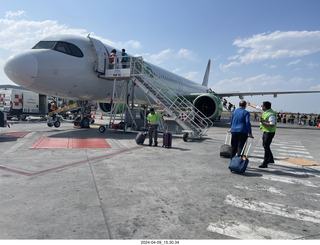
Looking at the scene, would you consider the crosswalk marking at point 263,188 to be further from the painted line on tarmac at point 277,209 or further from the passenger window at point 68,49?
the passenger window at point 68,49

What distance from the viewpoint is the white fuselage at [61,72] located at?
916 centimetres

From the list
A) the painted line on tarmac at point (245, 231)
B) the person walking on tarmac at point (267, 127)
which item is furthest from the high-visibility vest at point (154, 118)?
the painted line on tarmac at point (245, 231)

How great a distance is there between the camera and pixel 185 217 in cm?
302

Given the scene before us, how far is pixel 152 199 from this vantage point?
3.62 metres

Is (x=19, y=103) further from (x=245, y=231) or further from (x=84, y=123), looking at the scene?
(x=245, y=231)

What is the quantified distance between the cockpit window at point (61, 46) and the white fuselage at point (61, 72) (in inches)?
6.1

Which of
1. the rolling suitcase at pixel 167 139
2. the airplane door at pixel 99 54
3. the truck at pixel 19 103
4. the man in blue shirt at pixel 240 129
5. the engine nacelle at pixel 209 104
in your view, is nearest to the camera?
the man in blue shirt at pixel 240 129

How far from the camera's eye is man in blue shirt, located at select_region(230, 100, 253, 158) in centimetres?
586

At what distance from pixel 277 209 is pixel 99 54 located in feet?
35.1

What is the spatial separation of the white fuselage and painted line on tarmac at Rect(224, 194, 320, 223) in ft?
29.4

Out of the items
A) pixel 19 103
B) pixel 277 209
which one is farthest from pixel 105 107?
pixel 277 209

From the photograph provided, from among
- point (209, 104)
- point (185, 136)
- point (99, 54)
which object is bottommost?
point (185, 136)
